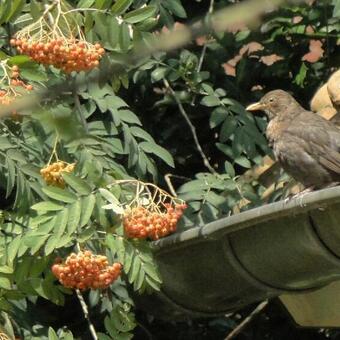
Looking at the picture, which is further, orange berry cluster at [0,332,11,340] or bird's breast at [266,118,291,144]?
bird's breast at [266,118,291,144]

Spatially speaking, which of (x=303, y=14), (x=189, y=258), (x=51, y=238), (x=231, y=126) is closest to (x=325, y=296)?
(x=189, y=258)

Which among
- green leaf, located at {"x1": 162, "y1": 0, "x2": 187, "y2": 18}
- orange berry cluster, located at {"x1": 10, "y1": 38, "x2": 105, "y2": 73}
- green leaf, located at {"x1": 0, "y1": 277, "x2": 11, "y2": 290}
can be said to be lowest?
green leaf, located at {"x1": 0, "y1": 277, "x2": 11, "y2": 290}

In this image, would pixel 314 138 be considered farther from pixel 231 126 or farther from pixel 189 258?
pixel 189 258

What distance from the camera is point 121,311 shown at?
3959mm

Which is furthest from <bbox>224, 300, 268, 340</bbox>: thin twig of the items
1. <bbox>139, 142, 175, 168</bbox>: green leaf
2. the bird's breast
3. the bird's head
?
<bbox>139, 142, 175, 168</bbox>: green leaf

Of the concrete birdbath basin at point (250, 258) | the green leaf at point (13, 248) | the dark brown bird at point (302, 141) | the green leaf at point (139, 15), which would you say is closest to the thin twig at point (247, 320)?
the concrete birdbath basin at point (250, 258)

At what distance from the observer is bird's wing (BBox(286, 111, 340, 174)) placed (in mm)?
4664

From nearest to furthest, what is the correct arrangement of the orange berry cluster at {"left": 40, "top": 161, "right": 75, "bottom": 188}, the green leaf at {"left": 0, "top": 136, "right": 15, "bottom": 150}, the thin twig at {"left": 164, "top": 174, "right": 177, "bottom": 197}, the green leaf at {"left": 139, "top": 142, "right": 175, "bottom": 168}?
the orange berry cluster at {"left": 40, "top": 161, "right": 75, "bottom": 188} → the green leaf at {"left": 0, "top": 136, "right": 15, "bottom": 150} → the green leaf at {"left": 139, "top": 142, "right": 175, "bottom": 168} → the thin twig at {"left": 164, "top": 174, "right": 177, "bottom": 197}

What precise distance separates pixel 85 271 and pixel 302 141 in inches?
67.4

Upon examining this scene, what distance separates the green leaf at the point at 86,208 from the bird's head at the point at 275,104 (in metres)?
1.44

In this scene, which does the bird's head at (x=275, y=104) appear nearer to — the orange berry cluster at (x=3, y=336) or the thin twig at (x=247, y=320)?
the thin twig at (x=247, y=320)

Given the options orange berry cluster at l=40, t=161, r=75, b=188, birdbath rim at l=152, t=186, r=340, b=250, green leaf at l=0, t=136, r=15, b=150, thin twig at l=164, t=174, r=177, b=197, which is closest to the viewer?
birdbath rim at l=152, t=186, r=340, b=250

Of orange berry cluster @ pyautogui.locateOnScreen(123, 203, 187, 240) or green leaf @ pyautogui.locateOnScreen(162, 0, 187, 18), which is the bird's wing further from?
orange berry cluster @ pyautogui.locateOnScreen(123, 203, 187, 240)

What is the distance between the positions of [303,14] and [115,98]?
119 centimetres
